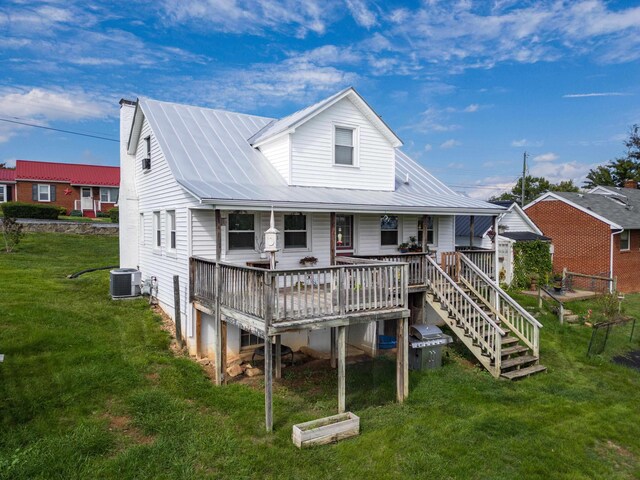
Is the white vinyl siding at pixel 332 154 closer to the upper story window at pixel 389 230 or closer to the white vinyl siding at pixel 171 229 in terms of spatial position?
the upper story window at pixel 389 230

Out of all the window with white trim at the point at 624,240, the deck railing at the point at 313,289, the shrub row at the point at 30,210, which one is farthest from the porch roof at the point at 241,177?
the shrub row at the point at 30,210

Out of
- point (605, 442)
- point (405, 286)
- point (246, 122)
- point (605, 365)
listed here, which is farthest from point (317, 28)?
point (605, 442)

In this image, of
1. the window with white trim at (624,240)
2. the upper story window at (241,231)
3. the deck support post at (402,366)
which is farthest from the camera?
the window with white trim at (624,240)

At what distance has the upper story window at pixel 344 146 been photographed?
14414mm

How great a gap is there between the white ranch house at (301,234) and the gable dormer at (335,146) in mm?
40

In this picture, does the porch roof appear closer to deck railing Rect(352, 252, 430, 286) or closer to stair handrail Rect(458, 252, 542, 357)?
deck railing Rect(352, 252, 430, 286)

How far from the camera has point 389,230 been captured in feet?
49.0

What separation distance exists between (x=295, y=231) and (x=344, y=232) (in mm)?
1870

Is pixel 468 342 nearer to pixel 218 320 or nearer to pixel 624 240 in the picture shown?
pixel 218 320

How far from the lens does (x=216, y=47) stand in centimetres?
2211

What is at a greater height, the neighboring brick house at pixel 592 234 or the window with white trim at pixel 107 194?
the window with white trim at pixel 107 194

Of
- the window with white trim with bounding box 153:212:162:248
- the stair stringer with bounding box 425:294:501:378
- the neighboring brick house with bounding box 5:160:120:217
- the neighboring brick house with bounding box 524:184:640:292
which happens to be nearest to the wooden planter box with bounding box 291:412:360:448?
the stair stringer with bounding box 425:294:501:378

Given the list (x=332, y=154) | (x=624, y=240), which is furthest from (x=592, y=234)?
(x=332, y=154)

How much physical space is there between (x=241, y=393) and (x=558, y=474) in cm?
618
